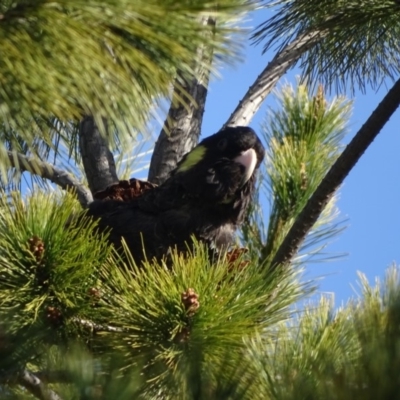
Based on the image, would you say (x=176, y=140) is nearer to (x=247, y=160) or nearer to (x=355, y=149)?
(x=247, y=160)

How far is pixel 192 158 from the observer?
2629 millimetres

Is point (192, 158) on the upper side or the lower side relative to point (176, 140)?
lower

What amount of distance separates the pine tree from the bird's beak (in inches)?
2.5

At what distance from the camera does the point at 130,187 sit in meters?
2.73

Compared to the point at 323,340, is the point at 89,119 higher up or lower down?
higher up

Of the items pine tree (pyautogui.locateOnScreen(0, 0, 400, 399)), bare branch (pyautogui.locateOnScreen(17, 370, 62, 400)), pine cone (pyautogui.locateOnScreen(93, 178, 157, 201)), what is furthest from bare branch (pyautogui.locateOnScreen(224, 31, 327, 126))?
bare branch (pyautogui.locateOnScreen(17, 370, 62, 400))

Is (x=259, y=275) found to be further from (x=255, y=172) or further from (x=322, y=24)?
(x=255, y=172)

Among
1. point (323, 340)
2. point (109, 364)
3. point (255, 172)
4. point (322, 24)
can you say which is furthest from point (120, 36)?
point (255, 172)

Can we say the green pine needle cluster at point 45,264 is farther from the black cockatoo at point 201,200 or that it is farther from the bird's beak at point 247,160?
the bird's beak at point 247,160

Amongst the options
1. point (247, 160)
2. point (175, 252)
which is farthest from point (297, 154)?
point (175, 252)

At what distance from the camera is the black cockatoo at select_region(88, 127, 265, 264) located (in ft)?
8.08

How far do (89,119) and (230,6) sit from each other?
4.94 ft

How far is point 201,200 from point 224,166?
12 cm

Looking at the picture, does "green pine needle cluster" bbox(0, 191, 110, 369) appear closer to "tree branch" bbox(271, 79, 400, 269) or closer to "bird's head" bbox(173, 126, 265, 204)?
"tree branch" bbox(271, 79, 400, 269)
